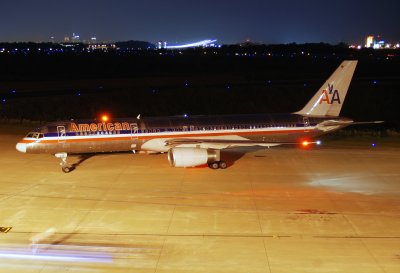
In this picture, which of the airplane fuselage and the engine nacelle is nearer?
the engine nacelle

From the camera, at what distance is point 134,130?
29.8 meters

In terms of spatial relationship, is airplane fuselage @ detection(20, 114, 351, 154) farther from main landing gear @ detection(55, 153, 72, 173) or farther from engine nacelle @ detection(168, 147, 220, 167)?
engine nacelle @ detection(168, 147, 220, 167)

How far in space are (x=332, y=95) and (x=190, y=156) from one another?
38.6ft

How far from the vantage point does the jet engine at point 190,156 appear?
27828mm

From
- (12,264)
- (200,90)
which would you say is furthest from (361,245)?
(200,90)

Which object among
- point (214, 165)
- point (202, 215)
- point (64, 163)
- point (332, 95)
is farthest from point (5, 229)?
point (332, 95)

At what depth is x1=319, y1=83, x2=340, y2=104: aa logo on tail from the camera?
1298 inches

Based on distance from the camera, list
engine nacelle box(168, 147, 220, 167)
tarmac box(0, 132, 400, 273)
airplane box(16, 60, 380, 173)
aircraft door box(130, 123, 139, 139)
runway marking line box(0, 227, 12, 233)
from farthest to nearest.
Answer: aircraft door box(130, 123, 139, 139), airplane box(16, 60, 380, 173), engine nacelle box(168, 147, 220, 167), runway marking line box(0, 227, 12, 233), tarmac box(0, 132, 400, 273)

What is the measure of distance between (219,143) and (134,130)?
5.40m

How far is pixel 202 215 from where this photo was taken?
2134cm

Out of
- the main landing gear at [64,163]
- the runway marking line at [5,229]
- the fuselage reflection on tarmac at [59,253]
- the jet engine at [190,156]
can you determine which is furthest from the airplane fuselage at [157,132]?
the fuselage reflection on tarmac at [59,253]

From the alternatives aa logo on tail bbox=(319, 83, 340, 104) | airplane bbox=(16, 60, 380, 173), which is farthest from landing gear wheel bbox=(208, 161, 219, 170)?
aa logo on tail bbox=(319, 83, 340, 104)

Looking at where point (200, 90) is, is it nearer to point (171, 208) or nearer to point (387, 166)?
point (387, 166)

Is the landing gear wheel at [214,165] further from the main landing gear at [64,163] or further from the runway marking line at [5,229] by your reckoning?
the runway marking line at [5,229]
